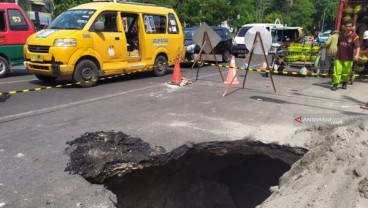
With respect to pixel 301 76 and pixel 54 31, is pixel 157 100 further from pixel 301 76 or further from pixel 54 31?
pixel 301 76

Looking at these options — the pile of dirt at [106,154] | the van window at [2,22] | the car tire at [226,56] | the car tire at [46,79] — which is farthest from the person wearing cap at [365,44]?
the van window at [2,22]

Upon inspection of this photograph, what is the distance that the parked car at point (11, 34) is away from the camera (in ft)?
36.2

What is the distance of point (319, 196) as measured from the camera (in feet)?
10.9

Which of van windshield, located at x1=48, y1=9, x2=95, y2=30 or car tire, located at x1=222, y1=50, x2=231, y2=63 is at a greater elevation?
van windshield, located at x1=48, y1=9, x2=95, y2=30

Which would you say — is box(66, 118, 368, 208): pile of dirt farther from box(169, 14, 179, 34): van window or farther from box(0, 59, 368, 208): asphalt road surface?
box(169, 14, 179, 34): van window

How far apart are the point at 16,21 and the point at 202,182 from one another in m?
9.44

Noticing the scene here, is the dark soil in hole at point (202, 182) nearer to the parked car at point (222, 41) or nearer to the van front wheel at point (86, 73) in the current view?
the van front wheel at point (86, 73)

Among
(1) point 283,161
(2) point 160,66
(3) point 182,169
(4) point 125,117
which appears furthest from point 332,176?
(2) point 160,66

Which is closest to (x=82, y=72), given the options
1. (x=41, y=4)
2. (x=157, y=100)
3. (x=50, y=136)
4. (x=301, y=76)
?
(x=157, y=100)

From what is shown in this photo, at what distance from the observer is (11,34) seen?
11180 millimetres

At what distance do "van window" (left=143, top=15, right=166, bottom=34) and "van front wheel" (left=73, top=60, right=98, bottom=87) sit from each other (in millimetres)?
2334

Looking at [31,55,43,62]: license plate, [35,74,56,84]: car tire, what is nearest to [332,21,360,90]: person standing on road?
[31,55,43,62]: license plate

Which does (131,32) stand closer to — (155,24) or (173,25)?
(155,24)

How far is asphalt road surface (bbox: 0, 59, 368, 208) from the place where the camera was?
3.82 m
